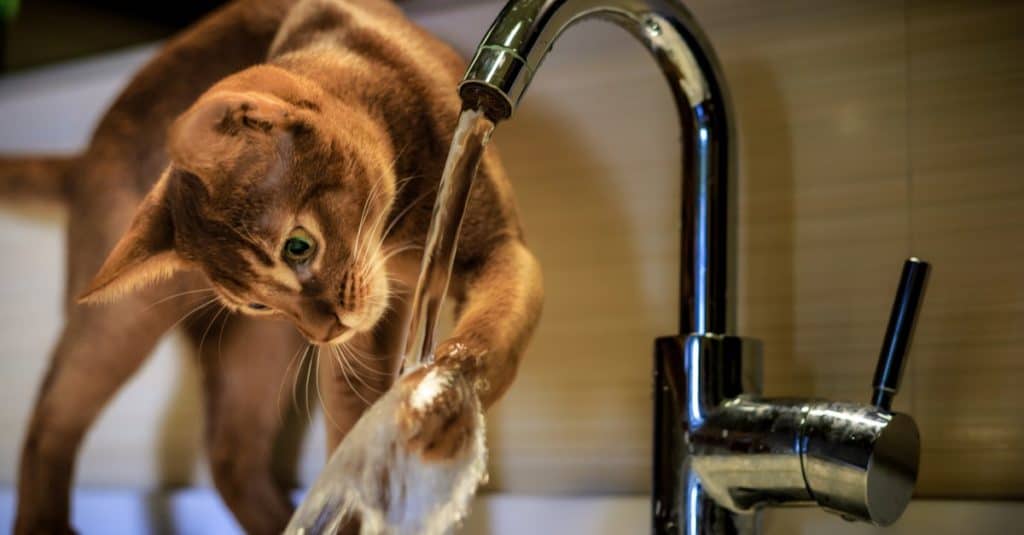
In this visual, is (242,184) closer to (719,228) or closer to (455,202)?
(455,202)

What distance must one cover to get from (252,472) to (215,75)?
0.93ft

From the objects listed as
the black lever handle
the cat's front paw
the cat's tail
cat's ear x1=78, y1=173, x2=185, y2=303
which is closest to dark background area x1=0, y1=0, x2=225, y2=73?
the cat's tail

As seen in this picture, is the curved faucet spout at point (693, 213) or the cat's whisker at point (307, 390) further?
the cat's whisker at point (307, 390)

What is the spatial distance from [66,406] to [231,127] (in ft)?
1.07

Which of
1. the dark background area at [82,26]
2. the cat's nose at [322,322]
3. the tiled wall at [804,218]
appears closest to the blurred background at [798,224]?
the tiled wall at [804,218]

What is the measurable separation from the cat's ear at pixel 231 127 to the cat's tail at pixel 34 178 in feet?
0.86

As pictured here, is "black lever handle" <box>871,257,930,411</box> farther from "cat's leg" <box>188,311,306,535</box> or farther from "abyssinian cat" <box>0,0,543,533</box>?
"cat's leg" <box>188,311,306,535</box>

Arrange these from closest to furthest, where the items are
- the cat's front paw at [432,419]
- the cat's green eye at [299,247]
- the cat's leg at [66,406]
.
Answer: the cat's front paw at [432,419]
the cat's green eye at [299,247]
the cat's leg at [66,406]

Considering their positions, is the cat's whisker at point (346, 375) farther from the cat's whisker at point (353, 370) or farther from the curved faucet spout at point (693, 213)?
the curved faucet spout at point (693, 213)

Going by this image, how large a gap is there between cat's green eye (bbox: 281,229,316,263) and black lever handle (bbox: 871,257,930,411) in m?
0.33

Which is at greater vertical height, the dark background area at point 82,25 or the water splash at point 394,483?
the dark background area at point 82,25

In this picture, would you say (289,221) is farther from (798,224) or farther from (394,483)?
(798,224)

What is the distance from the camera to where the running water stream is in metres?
0.50

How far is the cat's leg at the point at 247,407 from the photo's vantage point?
0.71 meters
